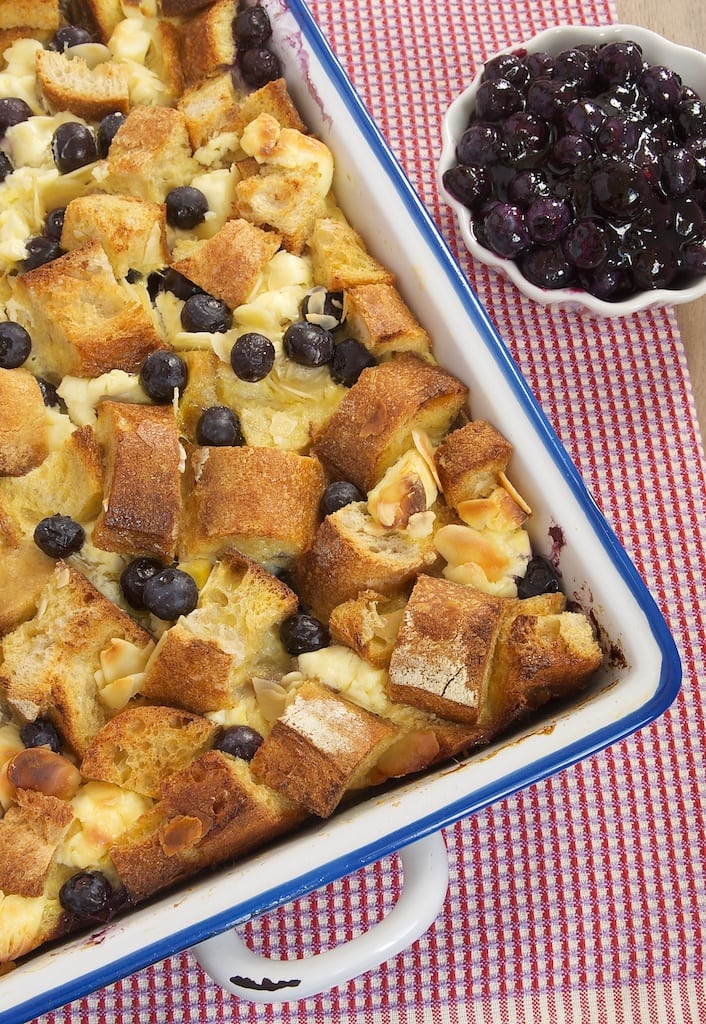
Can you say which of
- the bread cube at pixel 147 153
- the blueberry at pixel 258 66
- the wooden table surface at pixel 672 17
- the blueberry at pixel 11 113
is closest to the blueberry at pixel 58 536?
the bread cube at pixel 147 153

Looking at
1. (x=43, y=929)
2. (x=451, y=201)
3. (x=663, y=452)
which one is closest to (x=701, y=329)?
(x=663, y=452)

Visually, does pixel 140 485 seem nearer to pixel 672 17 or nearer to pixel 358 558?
pixel 358 558

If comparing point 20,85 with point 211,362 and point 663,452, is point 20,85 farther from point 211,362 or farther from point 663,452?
point 663,452

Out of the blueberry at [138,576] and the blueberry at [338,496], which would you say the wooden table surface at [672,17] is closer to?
the blueberry at [338,496]

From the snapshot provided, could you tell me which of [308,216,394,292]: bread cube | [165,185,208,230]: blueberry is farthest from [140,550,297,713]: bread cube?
[165,185,208,230]: blueberry

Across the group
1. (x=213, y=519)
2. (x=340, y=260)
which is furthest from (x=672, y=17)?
(x=213, y=519)

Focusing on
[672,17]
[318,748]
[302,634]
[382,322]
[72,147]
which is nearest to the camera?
[318,748]

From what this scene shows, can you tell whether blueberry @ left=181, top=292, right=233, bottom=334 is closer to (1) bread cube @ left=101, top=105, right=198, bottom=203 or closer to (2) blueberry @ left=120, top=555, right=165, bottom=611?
(1) bread cube @ left=101, top=105, right=198, bottom=203
